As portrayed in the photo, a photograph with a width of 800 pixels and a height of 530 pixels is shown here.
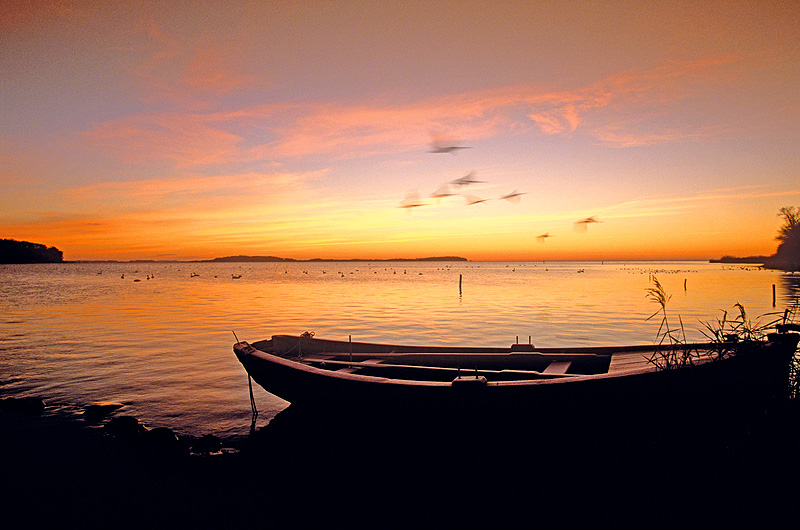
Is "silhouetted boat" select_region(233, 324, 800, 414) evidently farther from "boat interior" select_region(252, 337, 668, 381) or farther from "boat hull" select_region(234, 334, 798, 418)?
"boat interior" select_region(252, 337, 668, 381)

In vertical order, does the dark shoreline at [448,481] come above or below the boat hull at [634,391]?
below

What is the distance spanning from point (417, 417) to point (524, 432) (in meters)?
1.65

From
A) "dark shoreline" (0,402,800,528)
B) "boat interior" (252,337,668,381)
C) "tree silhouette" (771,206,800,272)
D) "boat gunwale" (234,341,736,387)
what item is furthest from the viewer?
"tree silhouette" (771,206,800,272)

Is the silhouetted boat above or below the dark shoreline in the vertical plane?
above

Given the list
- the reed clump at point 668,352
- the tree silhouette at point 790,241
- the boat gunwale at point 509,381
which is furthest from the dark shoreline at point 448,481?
the tree silhouette at point 790,241

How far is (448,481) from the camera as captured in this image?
7223 mm

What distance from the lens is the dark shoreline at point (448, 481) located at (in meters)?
6.18

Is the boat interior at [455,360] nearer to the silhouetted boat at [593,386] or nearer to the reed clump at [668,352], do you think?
the silhouetted boat at [593,386]

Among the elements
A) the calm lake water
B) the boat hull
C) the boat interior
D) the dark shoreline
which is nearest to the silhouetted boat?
the boat hull

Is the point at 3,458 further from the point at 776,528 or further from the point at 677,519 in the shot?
the point at 776,528

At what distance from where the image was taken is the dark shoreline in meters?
6.18

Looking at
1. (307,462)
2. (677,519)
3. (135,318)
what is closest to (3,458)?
(307,462)

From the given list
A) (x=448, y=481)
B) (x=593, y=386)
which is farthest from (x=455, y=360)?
(x=593, y=386)

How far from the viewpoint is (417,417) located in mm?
7309
